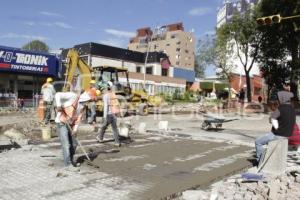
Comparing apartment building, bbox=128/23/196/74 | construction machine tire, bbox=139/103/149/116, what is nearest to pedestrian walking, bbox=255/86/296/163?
construction machine tire, bbox=139/103/149/116

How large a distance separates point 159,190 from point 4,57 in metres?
28.5

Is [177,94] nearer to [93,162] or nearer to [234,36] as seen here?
[234,36]

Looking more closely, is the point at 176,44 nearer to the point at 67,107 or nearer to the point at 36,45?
the point at 36,45

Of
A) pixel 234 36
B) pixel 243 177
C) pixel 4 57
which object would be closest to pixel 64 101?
pixel 243 177

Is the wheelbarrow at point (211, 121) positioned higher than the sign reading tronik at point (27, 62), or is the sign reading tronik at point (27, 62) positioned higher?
the sign reading tronik at point (27, 62)

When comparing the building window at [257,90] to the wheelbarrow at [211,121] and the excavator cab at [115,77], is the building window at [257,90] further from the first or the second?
the wheelbarrow at [211,121]

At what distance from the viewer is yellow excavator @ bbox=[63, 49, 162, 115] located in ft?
75.8

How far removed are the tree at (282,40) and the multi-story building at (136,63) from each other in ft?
63.3

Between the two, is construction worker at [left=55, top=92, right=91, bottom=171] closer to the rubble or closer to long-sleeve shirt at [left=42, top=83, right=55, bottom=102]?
the rubble

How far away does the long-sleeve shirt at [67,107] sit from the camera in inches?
364

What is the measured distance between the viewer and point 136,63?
68.8 m

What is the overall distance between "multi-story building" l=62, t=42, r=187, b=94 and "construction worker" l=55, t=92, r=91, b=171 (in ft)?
143

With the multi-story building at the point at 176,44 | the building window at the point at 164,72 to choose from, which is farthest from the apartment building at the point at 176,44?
the building window at the point at 164,72

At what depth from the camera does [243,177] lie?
8.31 meters
